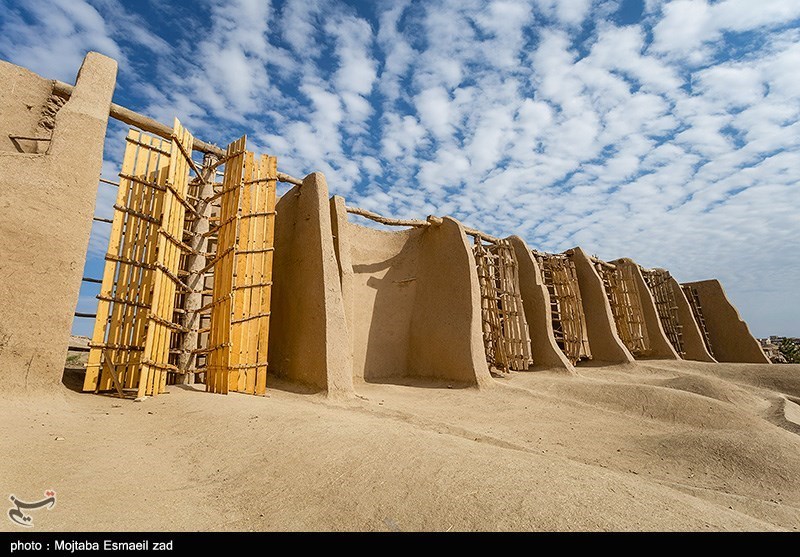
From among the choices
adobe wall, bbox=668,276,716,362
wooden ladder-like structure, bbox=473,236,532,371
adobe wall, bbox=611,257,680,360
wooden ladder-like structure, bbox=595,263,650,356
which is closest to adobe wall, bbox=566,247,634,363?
wooden ladder-like structure, bbox=595,263,650,356

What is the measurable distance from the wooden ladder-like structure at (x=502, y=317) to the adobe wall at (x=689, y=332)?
26.9ft

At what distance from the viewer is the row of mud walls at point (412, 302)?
8.38 metres

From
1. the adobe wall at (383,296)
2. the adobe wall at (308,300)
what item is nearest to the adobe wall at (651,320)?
the adobe wall at (383,296)

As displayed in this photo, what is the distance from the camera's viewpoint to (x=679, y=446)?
466 centimetres

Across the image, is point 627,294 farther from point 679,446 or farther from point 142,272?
point 142,272

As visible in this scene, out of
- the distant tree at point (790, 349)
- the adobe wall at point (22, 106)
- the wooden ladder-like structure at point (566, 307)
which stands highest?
the adobe wall at point (22, 106)

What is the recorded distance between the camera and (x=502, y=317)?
416 inches

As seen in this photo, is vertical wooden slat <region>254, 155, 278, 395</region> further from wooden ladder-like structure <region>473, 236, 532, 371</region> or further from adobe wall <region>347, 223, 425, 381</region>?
wooden ladder-like structure <region>473, 236, 532, 371</region>

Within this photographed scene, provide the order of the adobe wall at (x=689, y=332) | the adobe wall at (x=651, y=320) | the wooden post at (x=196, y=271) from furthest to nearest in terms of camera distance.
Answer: the adobe wall at (x=689, y=332) → the adobe wall at (x=651, y=320) → the wooden post at (x=196, y=271)

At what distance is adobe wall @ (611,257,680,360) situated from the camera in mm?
12875

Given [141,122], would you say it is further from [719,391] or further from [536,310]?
[719,391]

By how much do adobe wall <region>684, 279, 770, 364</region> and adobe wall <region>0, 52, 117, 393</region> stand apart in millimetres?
19101

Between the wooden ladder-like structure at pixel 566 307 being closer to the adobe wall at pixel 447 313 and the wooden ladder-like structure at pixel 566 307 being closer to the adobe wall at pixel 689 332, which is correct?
the adobe wall at pixel 447 313
